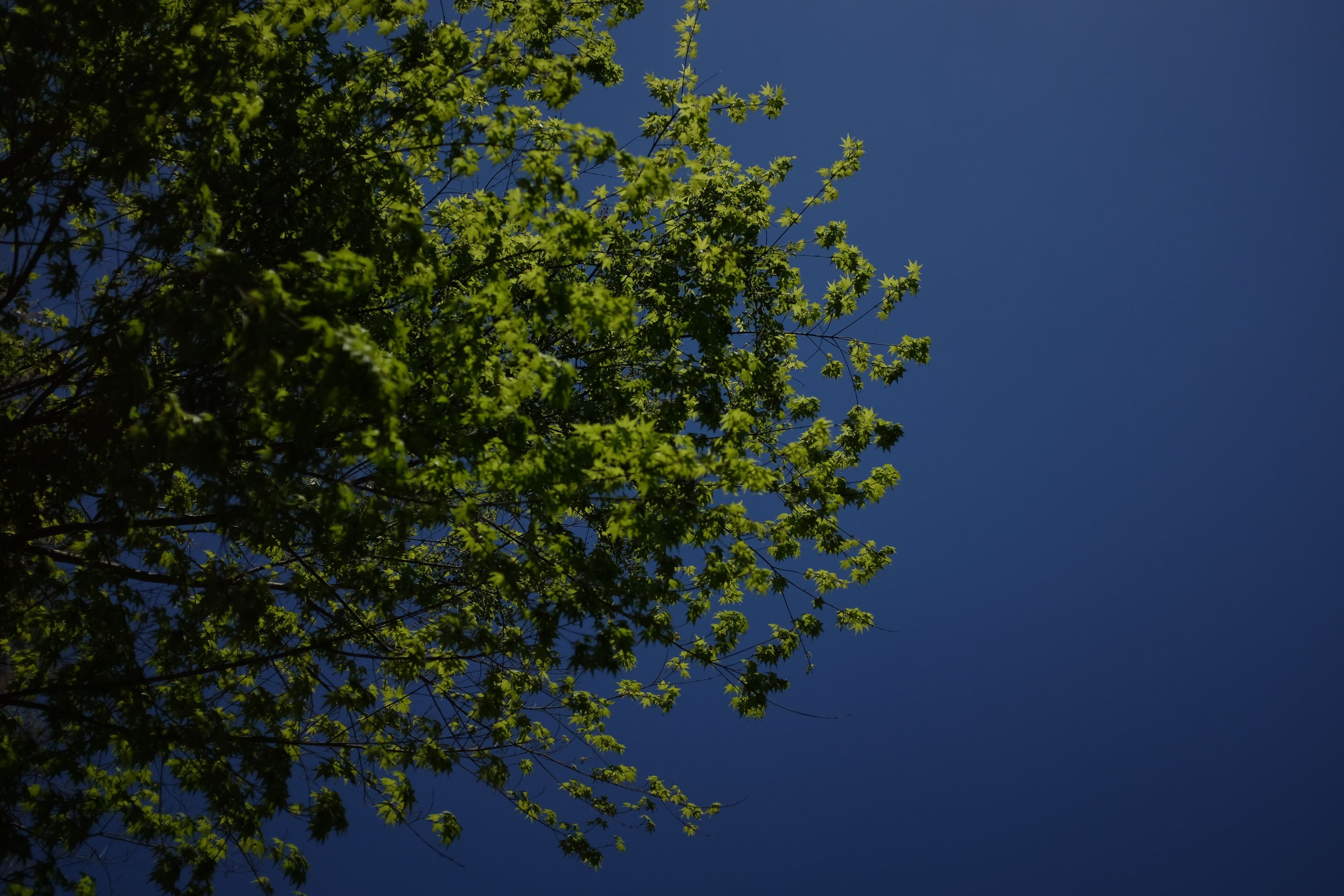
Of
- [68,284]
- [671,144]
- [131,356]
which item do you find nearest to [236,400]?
[131,356]

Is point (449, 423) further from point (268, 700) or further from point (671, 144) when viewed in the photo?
point (671, 144)

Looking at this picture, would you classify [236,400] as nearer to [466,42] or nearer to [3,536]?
[3,536]

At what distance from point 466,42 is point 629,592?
13.0 feet

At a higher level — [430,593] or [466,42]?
[466,42]

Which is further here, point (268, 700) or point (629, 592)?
point (268, 700)

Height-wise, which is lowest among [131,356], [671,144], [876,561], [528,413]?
[131,356]

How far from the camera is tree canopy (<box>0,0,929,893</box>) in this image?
4.51 meters

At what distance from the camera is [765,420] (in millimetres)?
7793

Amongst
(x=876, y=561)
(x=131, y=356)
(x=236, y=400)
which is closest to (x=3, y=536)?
(x=236, y=400)

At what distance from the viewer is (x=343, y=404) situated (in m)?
3.58

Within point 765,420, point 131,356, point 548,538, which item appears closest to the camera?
point 131,356

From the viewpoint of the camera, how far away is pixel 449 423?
459cm

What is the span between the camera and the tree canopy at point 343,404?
14.8ft

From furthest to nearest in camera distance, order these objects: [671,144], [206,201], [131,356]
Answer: [671,144] < [206,201] < [131,356]
